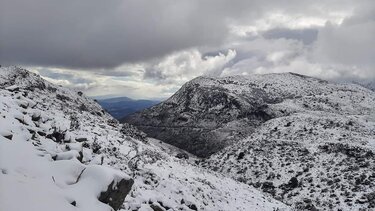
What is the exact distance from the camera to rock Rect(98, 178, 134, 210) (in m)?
11.8

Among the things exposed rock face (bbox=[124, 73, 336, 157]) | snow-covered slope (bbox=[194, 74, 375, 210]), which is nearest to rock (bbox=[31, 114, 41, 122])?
snow-covered slope (bbox=[194, 74, 375, 210])

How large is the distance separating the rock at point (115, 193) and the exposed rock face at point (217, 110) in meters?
74.9

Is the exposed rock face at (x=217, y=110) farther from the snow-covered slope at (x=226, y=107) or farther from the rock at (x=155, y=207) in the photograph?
the rock at (x=155, y=207)

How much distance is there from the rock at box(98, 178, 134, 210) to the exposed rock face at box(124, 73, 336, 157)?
74.9 metres

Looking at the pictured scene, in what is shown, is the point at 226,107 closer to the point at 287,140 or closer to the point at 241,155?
the point at 287,140

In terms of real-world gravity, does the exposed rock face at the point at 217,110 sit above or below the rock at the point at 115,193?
above

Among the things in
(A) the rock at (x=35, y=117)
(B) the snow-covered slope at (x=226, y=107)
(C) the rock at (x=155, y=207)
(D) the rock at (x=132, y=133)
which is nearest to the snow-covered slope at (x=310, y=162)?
(D) the rock at (x=132, y=133)

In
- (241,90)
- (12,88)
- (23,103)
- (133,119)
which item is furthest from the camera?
(133,119)

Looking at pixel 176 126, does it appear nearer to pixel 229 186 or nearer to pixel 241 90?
pixel 241 90

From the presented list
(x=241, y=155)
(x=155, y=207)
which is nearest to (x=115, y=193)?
(x=155, y=207)

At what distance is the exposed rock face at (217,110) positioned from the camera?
3922 inches

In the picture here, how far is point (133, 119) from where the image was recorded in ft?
502

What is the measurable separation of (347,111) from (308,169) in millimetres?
69451

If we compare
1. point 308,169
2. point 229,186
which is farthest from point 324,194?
point 229,186
